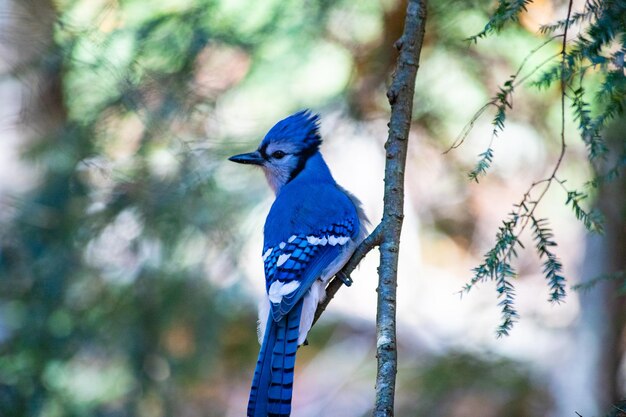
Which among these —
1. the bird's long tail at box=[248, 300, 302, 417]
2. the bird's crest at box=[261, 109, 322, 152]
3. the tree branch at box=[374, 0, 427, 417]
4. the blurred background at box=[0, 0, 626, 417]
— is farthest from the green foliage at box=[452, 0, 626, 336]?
the blurred background at box=[0, 0, 626, 417]

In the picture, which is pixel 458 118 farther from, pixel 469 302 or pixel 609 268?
pixel 469 302

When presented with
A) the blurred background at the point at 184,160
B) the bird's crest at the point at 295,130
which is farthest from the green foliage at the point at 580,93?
the blurred background at the point at 184,160

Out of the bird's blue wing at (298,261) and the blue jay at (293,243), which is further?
the bird's blue wing at (298,261)

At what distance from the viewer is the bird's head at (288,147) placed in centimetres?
244

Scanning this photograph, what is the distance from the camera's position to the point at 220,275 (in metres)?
3.02

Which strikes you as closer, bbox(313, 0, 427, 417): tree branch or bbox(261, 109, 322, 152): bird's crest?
bbox(313, 0, 427, 417): tree branch

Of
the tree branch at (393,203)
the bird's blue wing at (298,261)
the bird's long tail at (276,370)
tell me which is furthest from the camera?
the bird's blue wing at (298,261)

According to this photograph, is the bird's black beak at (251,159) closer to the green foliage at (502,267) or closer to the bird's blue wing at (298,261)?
the bird's blue wing at (298,261)

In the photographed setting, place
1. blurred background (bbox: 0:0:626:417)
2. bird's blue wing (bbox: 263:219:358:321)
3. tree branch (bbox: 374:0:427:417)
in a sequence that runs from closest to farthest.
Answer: tree branch (bbox: 374:0:427:417) → bird's blue wing (bbox: 263:219:358:321) → blurred background (bbox: 0:0:626:417)

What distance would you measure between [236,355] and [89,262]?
0.91 metres

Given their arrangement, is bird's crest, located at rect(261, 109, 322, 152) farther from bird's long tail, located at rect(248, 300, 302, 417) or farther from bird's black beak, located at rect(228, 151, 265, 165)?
bird's long tail, located at rect(248, 300, 302, 417)

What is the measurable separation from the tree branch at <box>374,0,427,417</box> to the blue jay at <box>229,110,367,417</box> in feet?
0.99

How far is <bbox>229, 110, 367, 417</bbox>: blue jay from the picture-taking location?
1813mm

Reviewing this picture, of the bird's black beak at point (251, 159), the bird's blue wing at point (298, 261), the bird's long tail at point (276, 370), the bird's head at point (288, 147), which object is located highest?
the bird's head at point (288, 147)
